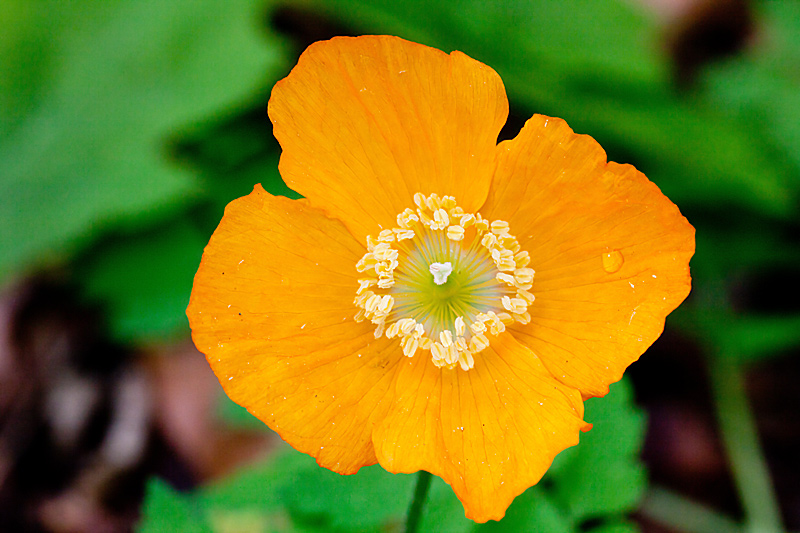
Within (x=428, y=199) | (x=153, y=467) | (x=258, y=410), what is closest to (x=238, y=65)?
(x=153, y=467)

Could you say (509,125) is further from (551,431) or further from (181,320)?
(551,431)

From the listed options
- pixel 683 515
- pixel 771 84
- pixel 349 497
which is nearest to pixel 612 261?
pixel 349 497

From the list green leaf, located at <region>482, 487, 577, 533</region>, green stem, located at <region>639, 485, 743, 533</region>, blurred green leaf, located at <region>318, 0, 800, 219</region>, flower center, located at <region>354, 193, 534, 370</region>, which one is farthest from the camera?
blurred green leaf, located at <region>318, 0, 800, 219</region>

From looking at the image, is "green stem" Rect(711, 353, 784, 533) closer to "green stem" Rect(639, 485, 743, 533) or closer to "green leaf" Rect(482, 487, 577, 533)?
"green stem" Rect(639, 485, 743, 533)

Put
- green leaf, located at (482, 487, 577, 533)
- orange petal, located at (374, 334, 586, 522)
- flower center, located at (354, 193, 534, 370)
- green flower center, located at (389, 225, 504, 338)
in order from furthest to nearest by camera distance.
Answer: green leaf, located at (482, 487, 577, 533) → green flower center, located at (389, 225, 504, 338) → flower center, located at (354, 193, 534, 370) → orange petal, located at (374, 334, 586, 522)

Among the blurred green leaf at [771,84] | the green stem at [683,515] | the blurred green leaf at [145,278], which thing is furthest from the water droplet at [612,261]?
the blurred green leaf at [771,84]

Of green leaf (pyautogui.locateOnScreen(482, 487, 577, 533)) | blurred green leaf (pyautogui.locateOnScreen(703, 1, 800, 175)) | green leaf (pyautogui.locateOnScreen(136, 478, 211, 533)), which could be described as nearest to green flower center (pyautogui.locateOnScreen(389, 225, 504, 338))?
green leaf (pyautogui.locateOnScreen(482, 487, 577, 533))

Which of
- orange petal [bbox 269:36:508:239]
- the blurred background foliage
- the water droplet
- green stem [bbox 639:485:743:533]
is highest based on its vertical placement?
orange petal [bbox 269:36:508:239]
